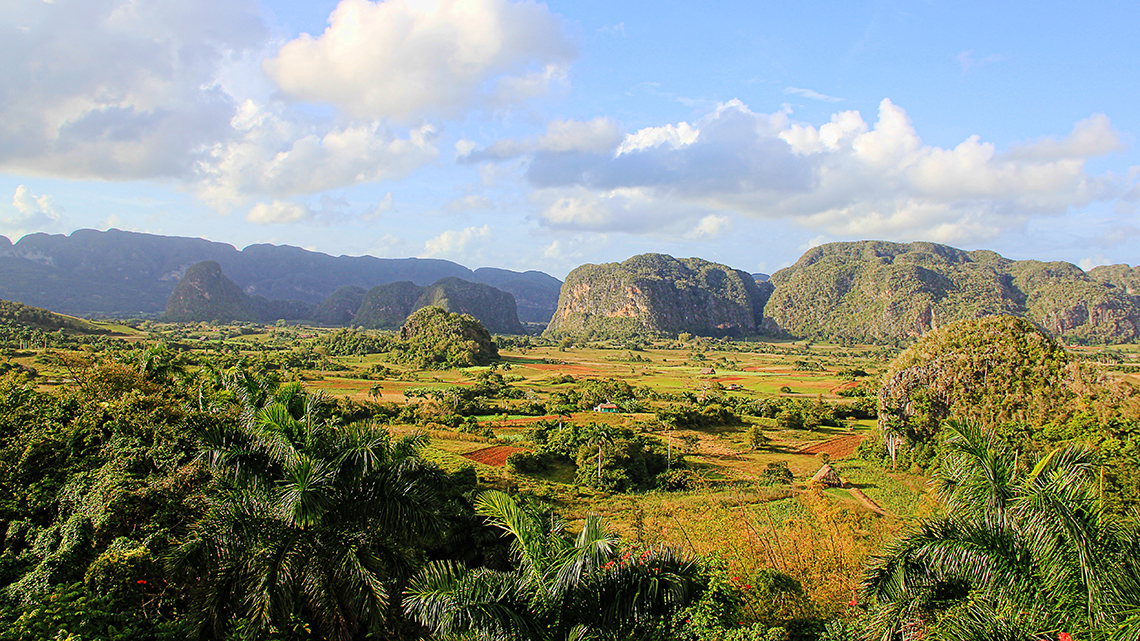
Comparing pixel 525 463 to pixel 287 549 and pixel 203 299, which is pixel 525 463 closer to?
pixel 287 549

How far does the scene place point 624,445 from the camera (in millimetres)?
24625

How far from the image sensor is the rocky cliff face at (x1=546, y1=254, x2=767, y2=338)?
150625 millimetres

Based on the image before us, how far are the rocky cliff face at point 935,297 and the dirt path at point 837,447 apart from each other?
10726 cm

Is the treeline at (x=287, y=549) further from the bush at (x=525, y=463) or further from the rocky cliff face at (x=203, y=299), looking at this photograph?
the rocky cliff face at (x=203, y=299)

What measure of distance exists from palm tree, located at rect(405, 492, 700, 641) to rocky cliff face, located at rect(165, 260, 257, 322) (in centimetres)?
16919

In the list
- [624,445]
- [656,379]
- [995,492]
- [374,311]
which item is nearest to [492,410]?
[624,445]

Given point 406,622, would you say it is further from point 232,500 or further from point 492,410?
point 492,410

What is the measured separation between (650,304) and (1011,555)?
147 metres

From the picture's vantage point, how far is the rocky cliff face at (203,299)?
504 feet

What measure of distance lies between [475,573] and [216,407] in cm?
655

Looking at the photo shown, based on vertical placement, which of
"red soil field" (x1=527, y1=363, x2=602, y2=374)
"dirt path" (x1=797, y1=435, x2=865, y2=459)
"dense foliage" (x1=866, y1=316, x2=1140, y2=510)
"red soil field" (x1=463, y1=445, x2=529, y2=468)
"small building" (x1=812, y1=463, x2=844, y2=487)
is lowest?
"red soil field" (x1=527, y1=363, x2=602, y2=374)

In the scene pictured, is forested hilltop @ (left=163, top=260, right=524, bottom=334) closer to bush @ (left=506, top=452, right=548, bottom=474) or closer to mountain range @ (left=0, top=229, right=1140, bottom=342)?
mountain range @ (left=0, top=229, right=1140, bottom=342)

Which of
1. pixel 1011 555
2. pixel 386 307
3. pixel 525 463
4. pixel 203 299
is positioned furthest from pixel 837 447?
pixel 203 299

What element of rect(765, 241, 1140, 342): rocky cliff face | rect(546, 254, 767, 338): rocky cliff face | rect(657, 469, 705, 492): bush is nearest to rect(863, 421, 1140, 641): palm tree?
rect(657, 469, 705, 492): bush
